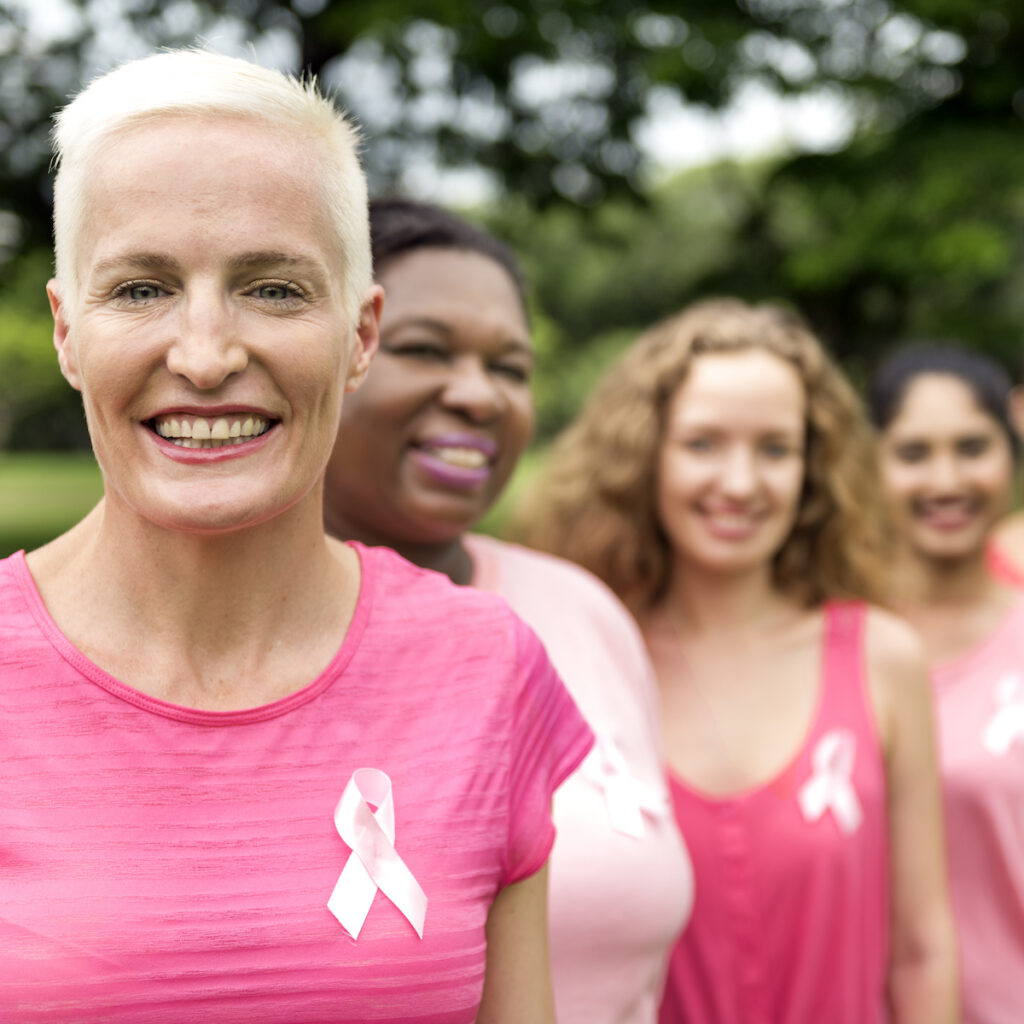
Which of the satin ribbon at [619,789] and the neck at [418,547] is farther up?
the neck at [418,547]

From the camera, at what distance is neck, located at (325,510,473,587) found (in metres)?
2.40

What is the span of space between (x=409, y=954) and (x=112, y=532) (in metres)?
0.63

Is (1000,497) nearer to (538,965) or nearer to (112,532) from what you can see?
(538,965)

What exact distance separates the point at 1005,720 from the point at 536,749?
7.18 ft

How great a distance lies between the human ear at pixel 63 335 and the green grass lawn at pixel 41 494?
39.3 feet

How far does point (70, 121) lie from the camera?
1.40m

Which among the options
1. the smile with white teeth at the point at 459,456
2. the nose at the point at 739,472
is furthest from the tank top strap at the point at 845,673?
the smile with white teeth at the point at 459,456

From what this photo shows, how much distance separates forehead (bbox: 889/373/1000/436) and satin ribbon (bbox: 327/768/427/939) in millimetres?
2860

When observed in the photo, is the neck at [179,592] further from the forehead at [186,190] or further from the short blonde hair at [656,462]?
the short blonde hair at [656,462]

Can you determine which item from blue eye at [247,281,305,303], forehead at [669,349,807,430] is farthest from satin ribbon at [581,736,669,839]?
blue eye at [247,281,305,303]

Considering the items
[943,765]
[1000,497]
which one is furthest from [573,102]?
[943,765]

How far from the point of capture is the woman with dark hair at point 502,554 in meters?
2.16

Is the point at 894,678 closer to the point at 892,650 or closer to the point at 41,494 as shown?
the point at 892,650

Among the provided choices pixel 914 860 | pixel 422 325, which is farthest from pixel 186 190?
pixel 914 860
